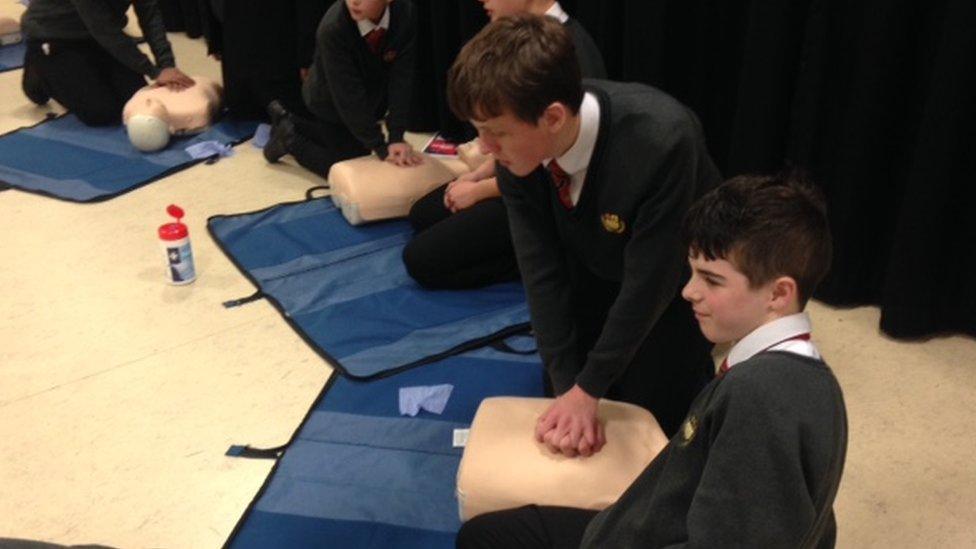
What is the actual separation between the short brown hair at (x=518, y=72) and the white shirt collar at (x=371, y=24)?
1372 mm

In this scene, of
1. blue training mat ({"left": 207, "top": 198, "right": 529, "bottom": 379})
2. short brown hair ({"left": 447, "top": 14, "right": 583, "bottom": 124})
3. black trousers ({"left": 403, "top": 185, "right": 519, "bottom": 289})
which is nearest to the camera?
short brown hair ({"left": 447, "top": 14, "right": 583, "bottom": 124})

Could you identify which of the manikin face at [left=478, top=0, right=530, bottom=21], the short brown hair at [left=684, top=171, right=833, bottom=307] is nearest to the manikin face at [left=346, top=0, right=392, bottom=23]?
the manikin face at [left=478, top=0, right=530, bottom=21]

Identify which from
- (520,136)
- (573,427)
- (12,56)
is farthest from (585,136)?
(12,56)

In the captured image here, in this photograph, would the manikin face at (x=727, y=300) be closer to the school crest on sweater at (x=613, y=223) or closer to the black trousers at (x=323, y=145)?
the school crest on sweater at (x=613, y=223)

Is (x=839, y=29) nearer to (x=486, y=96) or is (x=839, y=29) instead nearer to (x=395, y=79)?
(x=486, y=96)

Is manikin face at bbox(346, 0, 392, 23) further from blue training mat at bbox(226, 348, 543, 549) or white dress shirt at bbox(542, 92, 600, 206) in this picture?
white dress shirt at bbox(542, 92, 600, 206)

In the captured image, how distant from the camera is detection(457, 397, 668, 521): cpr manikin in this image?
4.78ft

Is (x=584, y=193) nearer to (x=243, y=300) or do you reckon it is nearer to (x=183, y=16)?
(x=243, y=300)

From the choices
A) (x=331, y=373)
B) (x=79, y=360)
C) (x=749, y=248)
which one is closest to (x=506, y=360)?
(x=331, y=373)

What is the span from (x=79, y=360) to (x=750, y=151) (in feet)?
5.58

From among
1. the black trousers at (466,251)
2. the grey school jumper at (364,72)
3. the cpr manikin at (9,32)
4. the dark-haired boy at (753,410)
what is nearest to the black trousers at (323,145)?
the grey school jumper at (364,72)

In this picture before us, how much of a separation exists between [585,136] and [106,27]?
8.40ft

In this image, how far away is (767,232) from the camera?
39.2 inches

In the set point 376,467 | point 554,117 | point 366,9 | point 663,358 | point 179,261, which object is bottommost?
point 376,467
